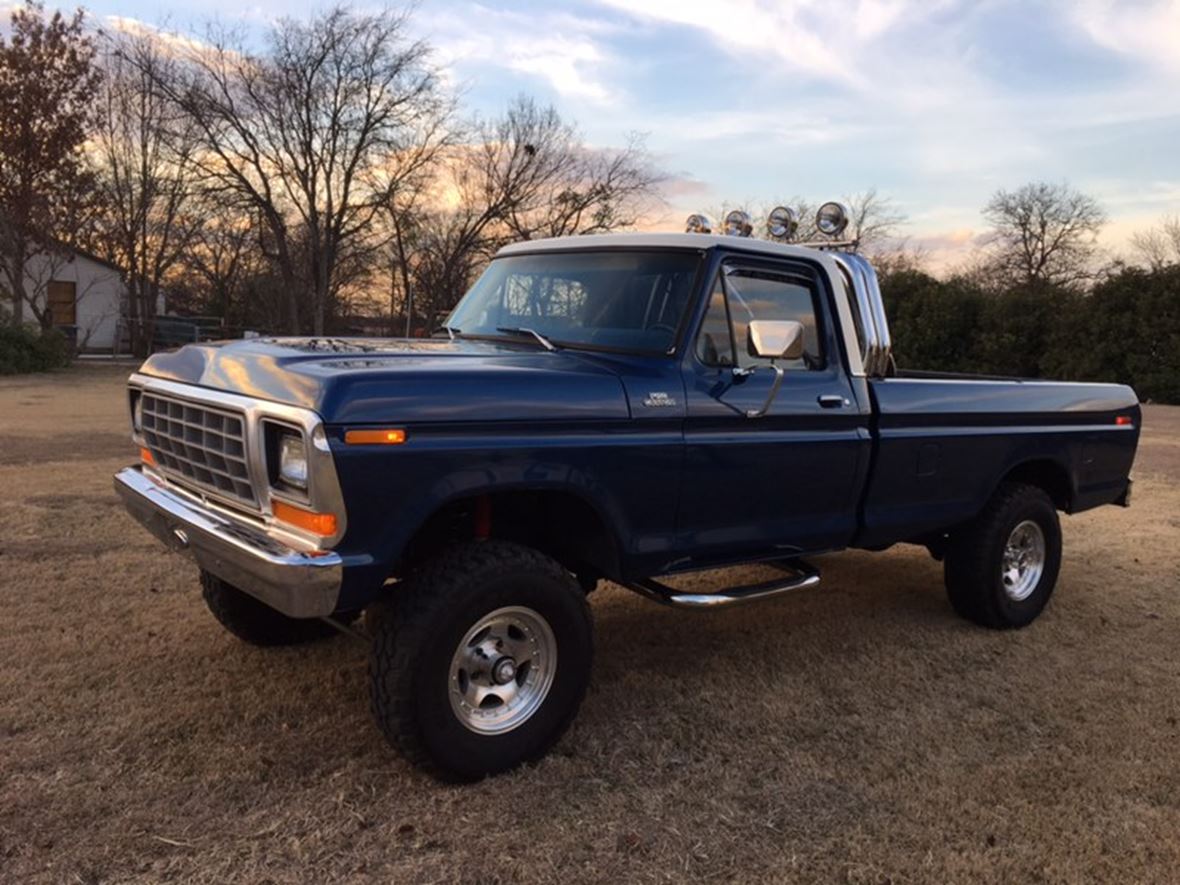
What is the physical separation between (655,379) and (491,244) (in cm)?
2664

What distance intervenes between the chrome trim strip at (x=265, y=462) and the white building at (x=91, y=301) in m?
28.5

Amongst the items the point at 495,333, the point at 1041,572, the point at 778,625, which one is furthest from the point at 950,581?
the point at 495,333

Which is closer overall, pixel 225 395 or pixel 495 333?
pixel 225 395

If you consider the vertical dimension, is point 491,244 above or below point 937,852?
above

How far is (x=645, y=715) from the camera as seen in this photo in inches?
153

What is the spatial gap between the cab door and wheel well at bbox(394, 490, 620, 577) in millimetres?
372

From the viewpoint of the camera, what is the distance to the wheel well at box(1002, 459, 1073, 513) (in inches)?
214

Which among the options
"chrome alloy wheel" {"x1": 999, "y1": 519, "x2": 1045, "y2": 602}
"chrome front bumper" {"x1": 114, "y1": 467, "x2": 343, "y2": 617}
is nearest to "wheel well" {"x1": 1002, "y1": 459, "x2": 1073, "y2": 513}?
"chrome alloy wheel" {"x1": 999, "y1": 519, "x2": 1045, "y2": 602}

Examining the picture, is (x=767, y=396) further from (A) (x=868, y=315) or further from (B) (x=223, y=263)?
(B) (x=223, y=263)

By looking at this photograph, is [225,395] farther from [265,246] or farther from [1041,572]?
[265,246]

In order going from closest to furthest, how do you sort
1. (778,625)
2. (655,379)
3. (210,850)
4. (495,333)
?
(210,850) → (655,379) → (495,333) → (778,625)

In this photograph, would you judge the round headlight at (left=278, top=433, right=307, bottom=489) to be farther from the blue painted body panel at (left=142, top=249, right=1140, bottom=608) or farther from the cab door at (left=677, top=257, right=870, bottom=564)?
the cab door at (left=677, top=257, right=870, bottom=564)

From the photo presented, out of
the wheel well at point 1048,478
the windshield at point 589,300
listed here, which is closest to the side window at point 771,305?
the windshield at point 589,300

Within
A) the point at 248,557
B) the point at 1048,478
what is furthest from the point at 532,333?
the point at 1048,478
